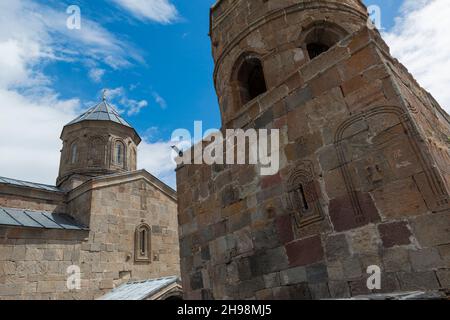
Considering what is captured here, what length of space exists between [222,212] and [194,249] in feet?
2.86

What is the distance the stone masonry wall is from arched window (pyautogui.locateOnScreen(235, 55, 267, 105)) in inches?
297

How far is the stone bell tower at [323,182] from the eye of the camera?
2.90 m

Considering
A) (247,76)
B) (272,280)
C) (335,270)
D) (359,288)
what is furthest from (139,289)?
(359,288)

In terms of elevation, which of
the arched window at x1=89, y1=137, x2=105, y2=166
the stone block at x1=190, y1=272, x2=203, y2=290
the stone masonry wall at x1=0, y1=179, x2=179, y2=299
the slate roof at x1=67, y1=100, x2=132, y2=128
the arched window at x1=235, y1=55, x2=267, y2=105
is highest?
the slate roof at x1=67, y1=100, x2=132, y2=128

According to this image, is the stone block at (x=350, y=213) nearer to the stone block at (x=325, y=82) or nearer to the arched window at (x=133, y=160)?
the stone block at (x=325, y=82)

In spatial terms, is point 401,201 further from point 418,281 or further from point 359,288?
point 359,288

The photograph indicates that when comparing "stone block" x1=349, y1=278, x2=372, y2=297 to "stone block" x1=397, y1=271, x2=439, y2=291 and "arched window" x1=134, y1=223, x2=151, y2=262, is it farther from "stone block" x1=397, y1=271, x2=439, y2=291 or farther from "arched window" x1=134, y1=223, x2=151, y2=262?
"arched window" x1=134, y1=223, x2=151, y2=262

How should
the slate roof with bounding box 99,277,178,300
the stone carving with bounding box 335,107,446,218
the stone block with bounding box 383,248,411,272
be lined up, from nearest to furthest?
1. the stone block with bounding box 383,248,411,272
2. the stone carving with bounding box 335,107,446,218
3. the slate roof with bounding box 99,277,178,300

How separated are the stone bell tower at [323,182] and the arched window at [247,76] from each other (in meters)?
0.04

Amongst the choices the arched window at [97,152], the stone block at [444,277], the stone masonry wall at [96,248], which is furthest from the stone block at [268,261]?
the arched window at [97,152]

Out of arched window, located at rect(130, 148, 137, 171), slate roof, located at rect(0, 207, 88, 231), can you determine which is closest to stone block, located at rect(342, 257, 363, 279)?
slate roof, located at rect(0, 207, 88, 231)

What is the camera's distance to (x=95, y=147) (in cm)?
1494

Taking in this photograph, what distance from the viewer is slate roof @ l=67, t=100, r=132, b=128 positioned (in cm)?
1560

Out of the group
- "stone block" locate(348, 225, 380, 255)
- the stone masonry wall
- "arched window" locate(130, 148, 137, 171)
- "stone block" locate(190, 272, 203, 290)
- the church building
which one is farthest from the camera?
"arched window" locate(130, 148, 137, 171)
